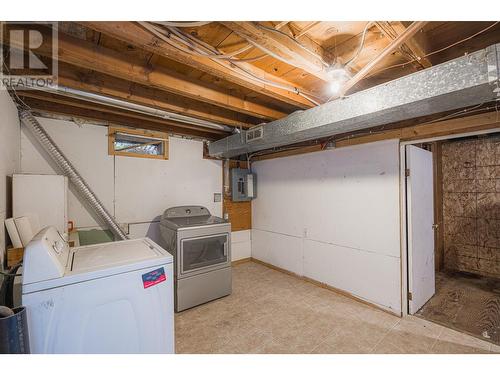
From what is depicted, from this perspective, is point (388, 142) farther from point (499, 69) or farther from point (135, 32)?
point (135, 32)

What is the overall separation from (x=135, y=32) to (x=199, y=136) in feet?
8.14

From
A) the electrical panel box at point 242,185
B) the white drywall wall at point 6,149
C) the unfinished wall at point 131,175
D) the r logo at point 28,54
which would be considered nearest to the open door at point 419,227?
the electrical panel box at point 242,185

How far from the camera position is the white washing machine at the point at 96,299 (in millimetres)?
1089

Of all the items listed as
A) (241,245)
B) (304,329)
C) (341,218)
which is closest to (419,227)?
(341,218)

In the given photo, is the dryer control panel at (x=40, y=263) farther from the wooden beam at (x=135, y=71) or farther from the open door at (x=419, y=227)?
the open door at (x=419, y=227)

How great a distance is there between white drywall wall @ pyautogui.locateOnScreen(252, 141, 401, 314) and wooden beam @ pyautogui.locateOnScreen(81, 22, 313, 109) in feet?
3.72

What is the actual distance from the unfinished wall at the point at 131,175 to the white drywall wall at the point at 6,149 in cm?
41

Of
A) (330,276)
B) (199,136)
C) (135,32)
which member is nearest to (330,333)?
(330,276)

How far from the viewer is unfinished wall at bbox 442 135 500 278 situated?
343cm

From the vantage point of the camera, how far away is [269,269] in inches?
153

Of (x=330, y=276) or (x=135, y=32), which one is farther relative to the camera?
(x=330, y=276)

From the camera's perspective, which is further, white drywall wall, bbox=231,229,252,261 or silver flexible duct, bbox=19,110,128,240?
white drywall wall, bbox=231,229,252,261

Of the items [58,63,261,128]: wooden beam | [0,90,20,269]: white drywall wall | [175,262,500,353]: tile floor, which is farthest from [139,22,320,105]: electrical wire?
[175,262,500,353]: tile floor

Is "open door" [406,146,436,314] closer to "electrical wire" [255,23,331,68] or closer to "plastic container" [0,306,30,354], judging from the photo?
"electrical wire" [255,23,331,68]
